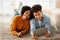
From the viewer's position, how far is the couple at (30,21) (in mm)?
1462

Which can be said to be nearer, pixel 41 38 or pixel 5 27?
pixel 41 38

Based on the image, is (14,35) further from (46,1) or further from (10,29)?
(46,1)

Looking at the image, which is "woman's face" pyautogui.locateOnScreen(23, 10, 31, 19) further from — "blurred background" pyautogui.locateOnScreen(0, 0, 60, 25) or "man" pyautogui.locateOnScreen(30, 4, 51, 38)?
"blurred background" pyautogui.locateOnScreen(0, 0, 60, 25)

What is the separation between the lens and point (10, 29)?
1.62m

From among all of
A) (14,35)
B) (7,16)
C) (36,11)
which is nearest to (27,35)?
(14,35)

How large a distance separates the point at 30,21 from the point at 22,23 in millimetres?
86

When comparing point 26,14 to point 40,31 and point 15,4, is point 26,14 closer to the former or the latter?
point 40,31

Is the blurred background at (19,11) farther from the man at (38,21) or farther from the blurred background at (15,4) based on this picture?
the man at (38,21)

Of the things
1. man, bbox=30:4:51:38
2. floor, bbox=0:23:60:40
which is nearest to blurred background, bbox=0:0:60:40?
floor, bbox=0:23:60:40

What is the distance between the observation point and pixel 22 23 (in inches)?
60.6

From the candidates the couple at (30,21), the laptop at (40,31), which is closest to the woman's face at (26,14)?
the couple at (30,21)

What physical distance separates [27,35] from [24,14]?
219mm

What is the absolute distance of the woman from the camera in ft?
4.99

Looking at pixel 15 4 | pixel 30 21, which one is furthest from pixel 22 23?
pixel 15 4
